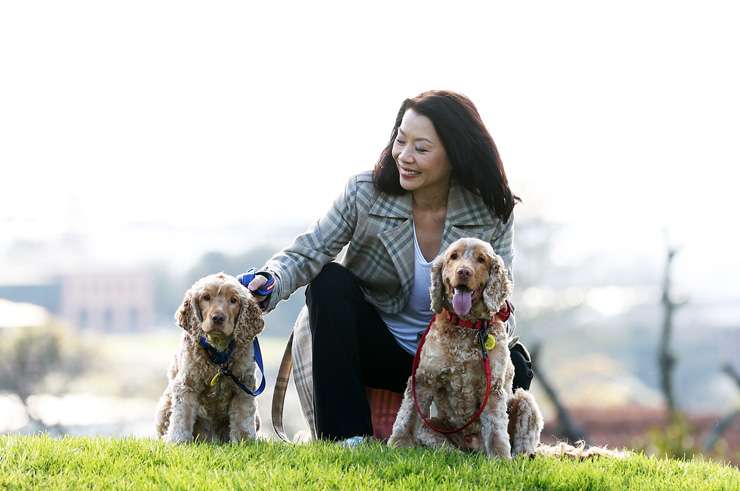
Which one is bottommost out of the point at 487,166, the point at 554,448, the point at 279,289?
the point at 554,448

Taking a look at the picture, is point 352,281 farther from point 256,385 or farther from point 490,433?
point 490,433

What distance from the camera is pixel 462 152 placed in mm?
6023

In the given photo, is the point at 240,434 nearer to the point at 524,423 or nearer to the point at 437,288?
the point at 437,288

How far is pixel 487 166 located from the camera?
6.14m

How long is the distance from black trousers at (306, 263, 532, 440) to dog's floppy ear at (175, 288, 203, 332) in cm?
76

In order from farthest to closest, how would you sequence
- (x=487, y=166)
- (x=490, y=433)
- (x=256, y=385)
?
(x=487, y=166) → (x=256, y=385) → (x=490, y=433)

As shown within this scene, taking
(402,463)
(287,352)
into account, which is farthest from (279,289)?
(402,463)

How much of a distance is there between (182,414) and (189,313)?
0.58 m

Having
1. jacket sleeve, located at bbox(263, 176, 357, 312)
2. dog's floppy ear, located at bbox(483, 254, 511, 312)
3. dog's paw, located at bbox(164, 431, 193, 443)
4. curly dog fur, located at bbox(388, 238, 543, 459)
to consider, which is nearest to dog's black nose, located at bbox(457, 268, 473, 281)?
curly dog fur, located at bbox(388, 238, 543, 459)

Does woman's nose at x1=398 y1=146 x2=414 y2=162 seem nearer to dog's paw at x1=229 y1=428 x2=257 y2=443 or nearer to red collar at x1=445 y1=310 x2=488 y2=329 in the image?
red collar at x1=445 y1=310 x2=488 y2=329

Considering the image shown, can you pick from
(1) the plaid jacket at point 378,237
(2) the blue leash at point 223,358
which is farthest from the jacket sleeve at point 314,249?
(2) the blue leash at point 223,358

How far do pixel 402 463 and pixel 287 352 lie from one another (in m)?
1.91

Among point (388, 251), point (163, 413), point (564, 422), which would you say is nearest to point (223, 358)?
point (163, 413)

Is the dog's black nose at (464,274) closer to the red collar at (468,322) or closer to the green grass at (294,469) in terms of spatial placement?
the red collar at (468,322)
